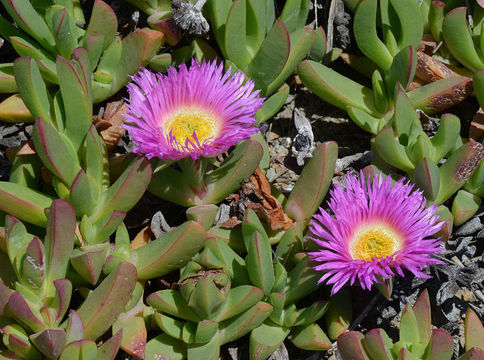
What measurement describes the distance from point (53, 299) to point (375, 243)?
718 millimetres

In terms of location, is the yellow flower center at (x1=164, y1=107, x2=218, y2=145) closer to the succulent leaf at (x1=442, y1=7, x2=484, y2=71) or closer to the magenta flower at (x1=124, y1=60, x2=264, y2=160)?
the magenta flower at (x1=124, y1=60, x2=264, y2=160)

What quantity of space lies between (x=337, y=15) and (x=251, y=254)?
853 millimetres

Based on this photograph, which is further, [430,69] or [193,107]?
[430,69]

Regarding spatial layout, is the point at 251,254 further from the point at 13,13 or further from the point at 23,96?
the point at 13,13

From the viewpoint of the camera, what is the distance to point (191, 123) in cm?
156

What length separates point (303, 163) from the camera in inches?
66.6

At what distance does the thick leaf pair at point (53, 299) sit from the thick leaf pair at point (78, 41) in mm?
466

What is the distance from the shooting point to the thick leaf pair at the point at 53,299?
4.20ft

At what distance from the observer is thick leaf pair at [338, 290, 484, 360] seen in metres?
1.29

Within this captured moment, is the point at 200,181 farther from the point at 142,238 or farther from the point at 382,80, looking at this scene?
the point at 382,80

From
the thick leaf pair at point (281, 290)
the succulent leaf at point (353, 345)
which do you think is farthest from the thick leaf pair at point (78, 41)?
the succulent leaf at point (353, 345)

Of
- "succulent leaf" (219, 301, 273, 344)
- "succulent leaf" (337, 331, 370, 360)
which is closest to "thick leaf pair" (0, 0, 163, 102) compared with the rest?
"succulent leaf" (219, 301, 273, 344)

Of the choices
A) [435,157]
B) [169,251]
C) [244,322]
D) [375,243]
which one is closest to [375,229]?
[375,243]

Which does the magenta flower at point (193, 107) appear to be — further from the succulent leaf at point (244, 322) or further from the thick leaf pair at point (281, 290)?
the succulent leaf at point (244, 322)
